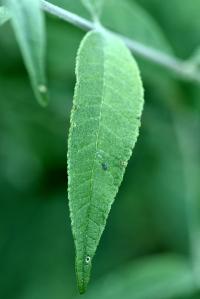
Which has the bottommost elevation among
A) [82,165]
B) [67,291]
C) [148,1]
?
[67,291]

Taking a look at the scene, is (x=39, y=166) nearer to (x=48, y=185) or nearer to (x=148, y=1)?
(x=48, y=185)

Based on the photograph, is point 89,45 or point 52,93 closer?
point 89,45

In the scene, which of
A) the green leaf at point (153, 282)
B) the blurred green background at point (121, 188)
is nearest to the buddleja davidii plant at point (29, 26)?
the blurred green background at point (121, 188)

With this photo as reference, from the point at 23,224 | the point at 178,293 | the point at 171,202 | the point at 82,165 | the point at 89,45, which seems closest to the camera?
the point at 82,165

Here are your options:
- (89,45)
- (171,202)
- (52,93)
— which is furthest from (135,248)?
(89,45)

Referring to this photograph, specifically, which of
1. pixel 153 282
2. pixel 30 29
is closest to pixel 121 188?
pixel 153 282

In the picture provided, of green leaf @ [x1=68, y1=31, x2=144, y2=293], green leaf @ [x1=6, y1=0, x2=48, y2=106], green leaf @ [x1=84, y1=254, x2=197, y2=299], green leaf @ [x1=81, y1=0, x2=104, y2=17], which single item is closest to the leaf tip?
green leaf @ [x1=68, y1=31, x2=144, y2=293]
